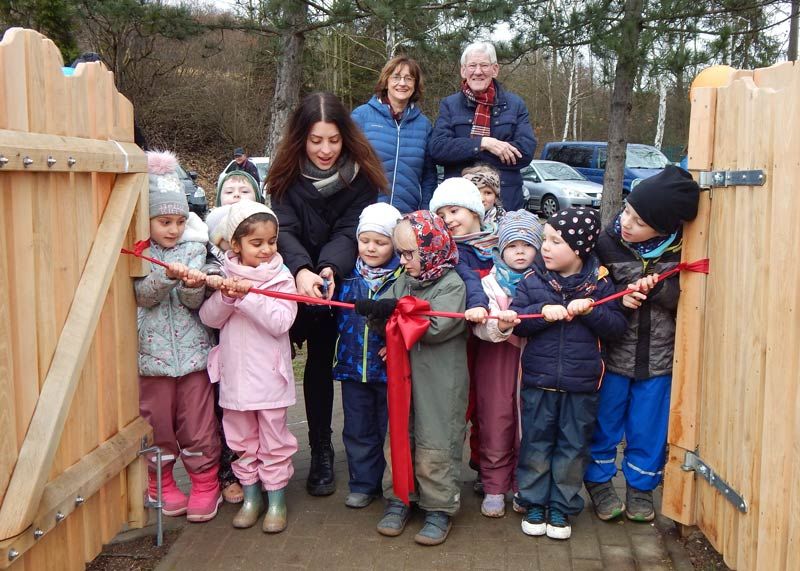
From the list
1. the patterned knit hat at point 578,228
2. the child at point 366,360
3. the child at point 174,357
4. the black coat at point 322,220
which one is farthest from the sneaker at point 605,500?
the child at point 174,357

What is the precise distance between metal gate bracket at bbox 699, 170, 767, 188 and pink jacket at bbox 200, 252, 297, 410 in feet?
6.40

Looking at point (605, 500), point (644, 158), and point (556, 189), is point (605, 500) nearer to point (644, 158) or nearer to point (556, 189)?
point (556, 189)

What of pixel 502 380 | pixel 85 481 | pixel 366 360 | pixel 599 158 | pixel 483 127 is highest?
pixel 599 158

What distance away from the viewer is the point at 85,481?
3061 millimetres

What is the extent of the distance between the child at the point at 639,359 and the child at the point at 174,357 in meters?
1.95

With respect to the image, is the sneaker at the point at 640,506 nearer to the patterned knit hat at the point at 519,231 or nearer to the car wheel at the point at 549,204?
the patterned knit hat at the point at 519,231

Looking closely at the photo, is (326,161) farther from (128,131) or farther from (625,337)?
(625,337)

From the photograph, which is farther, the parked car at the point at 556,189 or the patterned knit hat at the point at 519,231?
the parked car at the point at 556,189

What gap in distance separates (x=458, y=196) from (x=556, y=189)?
781 inches

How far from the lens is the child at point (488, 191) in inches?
167

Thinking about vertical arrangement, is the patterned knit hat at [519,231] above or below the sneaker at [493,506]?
above

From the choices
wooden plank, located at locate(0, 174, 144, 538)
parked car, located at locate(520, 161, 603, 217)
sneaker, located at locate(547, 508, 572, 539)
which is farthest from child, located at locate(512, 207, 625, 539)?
parked car, located at locate(520, 161, 603, 217)

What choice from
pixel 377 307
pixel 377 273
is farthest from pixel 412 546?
pixel 377 273

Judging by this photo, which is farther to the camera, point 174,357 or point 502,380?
point 502,380
